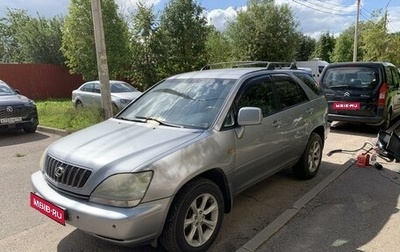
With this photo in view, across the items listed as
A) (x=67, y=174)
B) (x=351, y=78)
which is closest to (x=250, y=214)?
(x=67, y=174)

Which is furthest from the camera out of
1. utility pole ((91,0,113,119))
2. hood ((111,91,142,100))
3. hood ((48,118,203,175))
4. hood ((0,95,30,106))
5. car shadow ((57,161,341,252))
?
hood ((111,91,142,100))

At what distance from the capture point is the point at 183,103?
3.81m

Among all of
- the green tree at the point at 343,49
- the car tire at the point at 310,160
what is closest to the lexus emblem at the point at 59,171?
the car tire at the point at 310,160

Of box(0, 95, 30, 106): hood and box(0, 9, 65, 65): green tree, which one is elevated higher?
box(0, 9, 65, 65): green tree

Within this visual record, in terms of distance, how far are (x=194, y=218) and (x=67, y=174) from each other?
46.0 inches

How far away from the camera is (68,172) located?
298 centimetres

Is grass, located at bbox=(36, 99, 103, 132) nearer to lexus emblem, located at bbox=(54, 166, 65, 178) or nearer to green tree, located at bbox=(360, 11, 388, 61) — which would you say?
lexus emblem, located at bbox=(54, 166, 65, 178)

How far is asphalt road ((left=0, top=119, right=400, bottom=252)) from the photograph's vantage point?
3461mm

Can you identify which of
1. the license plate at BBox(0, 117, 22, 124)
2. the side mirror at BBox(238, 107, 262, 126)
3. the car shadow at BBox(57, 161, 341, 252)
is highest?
the side mirror at BBox(238, 107, 262, 126)

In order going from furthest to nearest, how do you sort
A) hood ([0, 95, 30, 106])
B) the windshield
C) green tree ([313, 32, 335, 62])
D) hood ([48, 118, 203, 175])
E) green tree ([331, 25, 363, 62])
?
green tree ([313, 32, 335, 62]) → green tree ([331, 25, 363, 62]) → hood ([0, 95, 30, 106]) → the windshield → hood ([48, 118, 203, 175])

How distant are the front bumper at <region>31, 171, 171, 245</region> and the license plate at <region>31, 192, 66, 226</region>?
0.18ft

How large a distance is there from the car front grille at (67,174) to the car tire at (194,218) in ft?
2.54

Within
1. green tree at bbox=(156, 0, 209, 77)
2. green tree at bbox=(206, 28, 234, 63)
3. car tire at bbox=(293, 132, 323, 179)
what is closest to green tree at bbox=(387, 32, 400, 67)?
green tree at bbox=(206, 28, 234, 63)

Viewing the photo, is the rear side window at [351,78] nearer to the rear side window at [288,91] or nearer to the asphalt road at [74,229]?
the asphalt road at [74,229]
